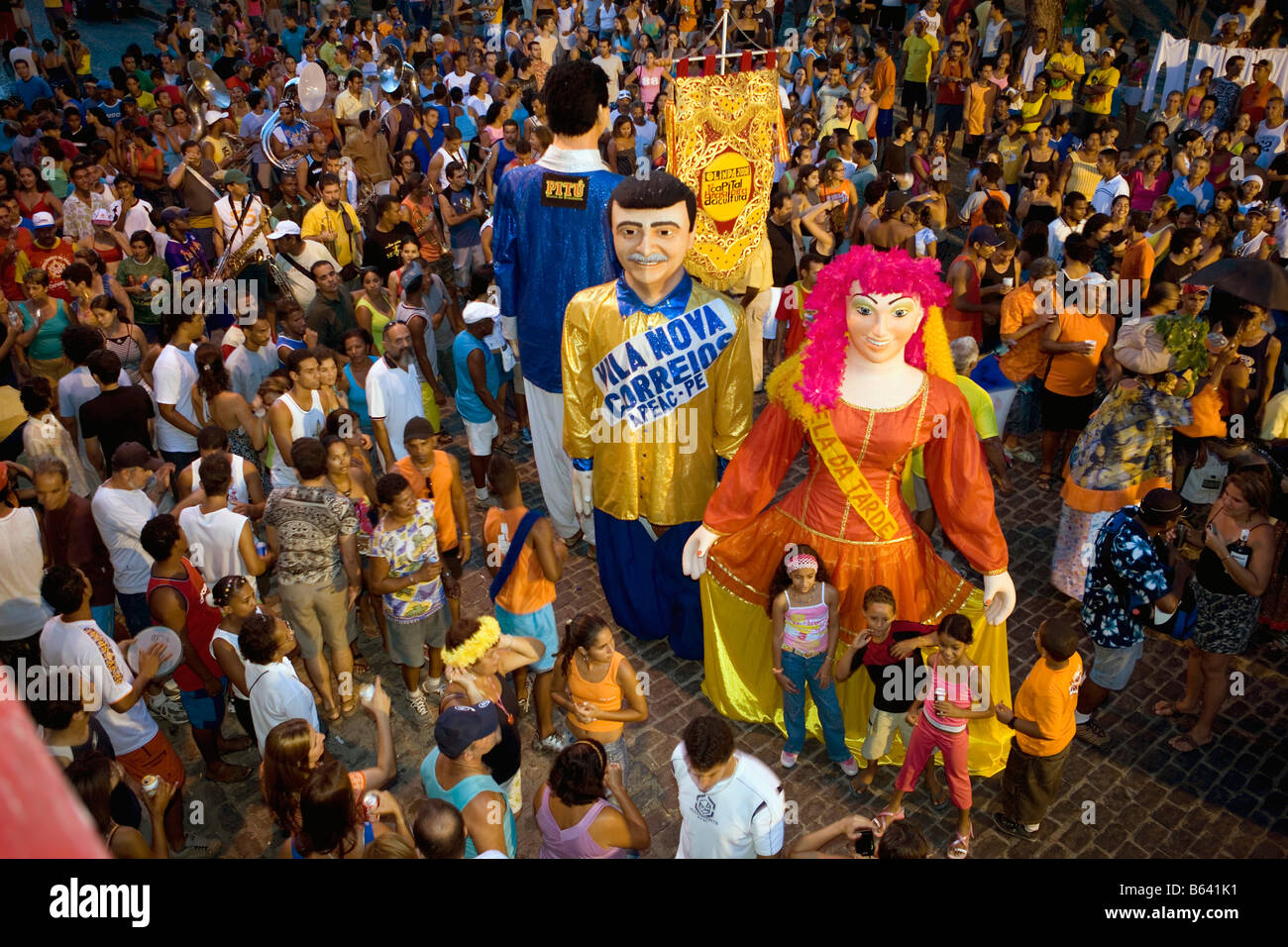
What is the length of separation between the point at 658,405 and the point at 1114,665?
2.79m

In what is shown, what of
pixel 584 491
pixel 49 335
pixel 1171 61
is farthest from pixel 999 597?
→ pixel 1171 61

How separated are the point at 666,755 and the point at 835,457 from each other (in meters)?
1.90

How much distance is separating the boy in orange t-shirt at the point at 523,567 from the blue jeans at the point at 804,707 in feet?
4.01

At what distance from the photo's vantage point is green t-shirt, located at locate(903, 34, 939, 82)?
14384mm

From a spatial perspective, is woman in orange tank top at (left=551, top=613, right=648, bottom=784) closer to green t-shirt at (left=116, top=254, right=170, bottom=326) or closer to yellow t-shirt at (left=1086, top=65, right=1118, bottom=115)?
green t-shirt at (left=116, top=254, right=170, bottom=326)

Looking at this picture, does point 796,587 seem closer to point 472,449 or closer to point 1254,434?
point 472,449

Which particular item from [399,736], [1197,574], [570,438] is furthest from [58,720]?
[1197,574]

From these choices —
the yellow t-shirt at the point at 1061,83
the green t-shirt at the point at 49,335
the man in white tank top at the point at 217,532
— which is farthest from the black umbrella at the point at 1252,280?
the green t-shirt at the point at 49,335

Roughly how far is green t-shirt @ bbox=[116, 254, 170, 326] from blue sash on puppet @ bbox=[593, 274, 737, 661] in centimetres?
472

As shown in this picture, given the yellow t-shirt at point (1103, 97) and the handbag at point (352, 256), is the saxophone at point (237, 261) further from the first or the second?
the yellow t-shirt at point (1103, 97)

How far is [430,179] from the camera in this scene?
425 inches
